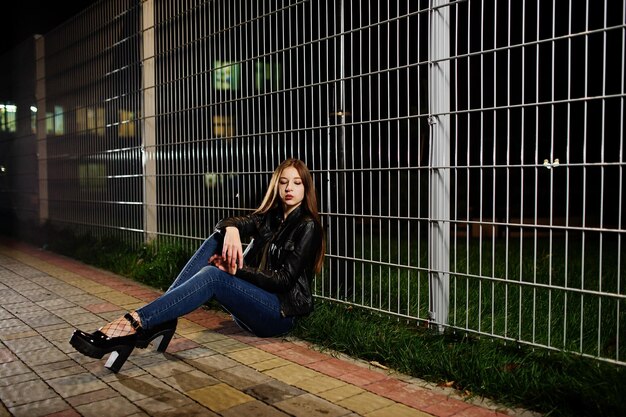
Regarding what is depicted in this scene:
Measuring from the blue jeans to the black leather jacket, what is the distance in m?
0.07

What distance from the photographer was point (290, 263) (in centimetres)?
394

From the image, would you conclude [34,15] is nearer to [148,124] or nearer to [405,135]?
[148,124]

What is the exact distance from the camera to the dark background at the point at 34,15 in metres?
15.2

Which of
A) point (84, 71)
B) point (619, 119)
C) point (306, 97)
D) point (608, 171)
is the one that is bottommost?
point (608, 171)

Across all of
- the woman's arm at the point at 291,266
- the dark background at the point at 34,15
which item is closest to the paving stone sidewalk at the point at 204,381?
the woman's arm at the point at 291,266

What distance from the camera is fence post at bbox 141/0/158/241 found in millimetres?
7086

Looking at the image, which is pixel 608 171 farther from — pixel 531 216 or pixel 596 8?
pixel 531 216

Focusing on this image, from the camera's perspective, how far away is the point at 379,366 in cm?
365

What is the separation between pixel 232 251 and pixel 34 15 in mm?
14571

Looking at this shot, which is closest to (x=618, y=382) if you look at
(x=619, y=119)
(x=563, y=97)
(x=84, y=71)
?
(x=619, y=119)

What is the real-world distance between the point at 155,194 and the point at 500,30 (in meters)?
4.74

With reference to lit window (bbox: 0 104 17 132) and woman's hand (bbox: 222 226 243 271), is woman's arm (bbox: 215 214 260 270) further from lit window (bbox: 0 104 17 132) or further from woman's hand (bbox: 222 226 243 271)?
lit window (bbox: 0 104 17 132)

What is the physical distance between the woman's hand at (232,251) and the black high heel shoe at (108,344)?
0.70 m

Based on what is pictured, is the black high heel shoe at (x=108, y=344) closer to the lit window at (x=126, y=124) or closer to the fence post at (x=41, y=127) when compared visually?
the lit window at (x=126, y=124)
